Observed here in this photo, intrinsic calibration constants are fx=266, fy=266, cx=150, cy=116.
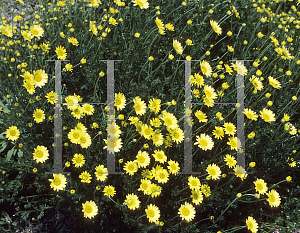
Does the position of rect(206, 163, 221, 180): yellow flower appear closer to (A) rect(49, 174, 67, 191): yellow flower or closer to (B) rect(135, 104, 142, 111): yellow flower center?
(B) rect(135, 104, 142, 111): yellow flower center

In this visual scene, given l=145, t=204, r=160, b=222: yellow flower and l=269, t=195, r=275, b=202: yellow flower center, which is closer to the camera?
l=145, t=204, r=160, b=222: yellow flower

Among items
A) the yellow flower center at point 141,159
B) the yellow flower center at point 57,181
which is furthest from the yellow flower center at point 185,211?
the yellow flower center at point 57,181

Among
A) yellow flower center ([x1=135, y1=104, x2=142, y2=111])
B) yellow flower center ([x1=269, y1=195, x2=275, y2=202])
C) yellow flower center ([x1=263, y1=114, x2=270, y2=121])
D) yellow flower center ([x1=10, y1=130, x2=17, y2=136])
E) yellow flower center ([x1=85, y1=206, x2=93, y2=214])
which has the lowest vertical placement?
yellow flower center ([x1=269, y1=195, x2=275, y2=202])

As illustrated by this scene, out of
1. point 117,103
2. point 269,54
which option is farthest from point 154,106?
point 269,54

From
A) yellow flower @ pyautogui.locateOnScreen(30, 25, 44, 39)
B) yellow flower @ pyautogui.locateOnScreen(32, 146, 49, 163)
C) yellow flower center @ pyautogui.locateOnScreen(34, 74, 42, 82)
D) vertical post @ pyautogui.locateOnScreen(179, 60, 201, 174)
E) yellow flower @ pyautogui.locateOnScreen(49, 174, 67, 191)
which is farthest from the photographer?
yellow flower @ pyautogui.locateOnScreen(30, 25, 44, 39)

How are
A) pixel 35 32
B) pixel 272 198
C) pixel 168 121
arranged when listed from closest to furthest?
pixel 168 121 < pixel 272 198 < pixel 35 32

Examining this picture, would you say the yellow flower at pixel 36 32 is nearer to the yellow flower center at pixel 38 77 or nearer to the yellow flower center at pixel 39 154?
the yellow flower center at pixel 38 77

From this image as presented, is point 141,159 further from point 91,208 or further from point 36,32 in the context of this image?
point 36,32

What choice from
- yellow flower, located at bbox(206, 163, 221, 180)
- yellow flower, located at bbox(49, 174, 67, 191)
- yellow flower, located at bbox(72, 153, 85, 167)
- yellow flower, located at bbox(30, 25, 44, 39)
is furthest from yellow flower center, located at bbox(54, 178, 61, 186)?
yellow flower, located at bbox(30, 25, 44, 39)

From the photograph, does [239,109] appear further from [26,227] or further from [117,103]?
[26,227]

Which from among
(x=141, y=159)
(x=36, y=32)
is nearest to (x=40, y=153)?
(x=141, y=159)

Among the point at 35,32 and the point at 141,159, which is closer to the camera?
the point at 141,159

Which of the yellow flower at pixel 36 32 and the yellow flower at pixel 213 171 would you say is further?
the yellow flower at pixel 36 32

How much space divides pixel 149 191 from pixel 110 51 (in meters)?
1.61
